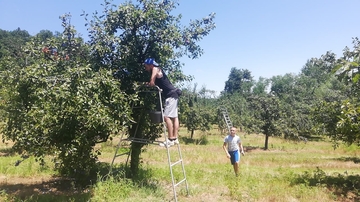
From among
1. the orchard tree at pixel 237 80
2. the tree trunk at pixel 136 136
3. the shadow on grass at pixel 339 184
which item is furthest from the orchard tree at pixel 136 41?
the orchard tree at pixel 237 80

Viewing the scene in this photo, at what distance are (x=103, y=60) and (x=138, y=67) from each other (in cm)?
103

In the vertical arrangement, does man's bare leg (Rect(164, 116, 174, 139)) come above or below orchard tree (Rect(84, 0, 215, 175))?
below

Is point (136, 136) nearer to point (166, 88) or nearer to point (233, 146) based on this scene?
point (166, 88)

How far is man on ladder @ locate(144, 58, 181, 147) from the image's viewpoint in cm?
650

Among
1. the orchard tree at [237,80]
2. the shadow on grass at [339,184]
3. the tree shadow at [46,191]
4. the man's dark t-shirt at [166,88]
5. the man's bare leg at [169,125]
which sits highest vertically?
the orchard tree at [237,80]

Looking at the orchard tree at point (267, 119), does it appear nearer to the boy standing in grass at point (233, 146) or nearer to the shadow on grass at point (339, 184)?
the shadow on grass at point (339, 184)

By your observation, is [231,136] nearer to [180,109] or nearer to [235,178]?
[235,178]

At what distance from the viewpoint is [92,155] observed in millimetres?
7000

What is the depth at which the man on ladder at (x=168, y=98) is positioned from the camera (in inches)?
256

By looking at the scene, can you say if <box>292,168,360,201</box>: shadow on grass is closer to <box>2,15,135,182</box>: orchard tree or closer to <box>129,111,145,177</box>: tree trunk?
<box>129,111,145,177</box>: tree trunk

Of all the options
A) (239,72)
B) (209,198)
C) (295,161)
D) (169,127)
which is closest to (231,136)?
(209,198)

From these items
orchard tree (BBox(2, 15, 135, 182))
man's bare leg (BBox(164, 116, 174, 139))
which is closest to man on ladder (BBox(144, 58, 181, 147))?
man's bare leg (BBox(164, 116, 174, 139))

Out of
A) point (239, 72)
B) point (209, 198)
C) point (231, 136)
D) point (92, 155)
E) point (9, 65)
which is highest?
point (239, 72)

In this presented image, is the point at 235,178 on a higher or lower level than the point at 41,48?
lower
